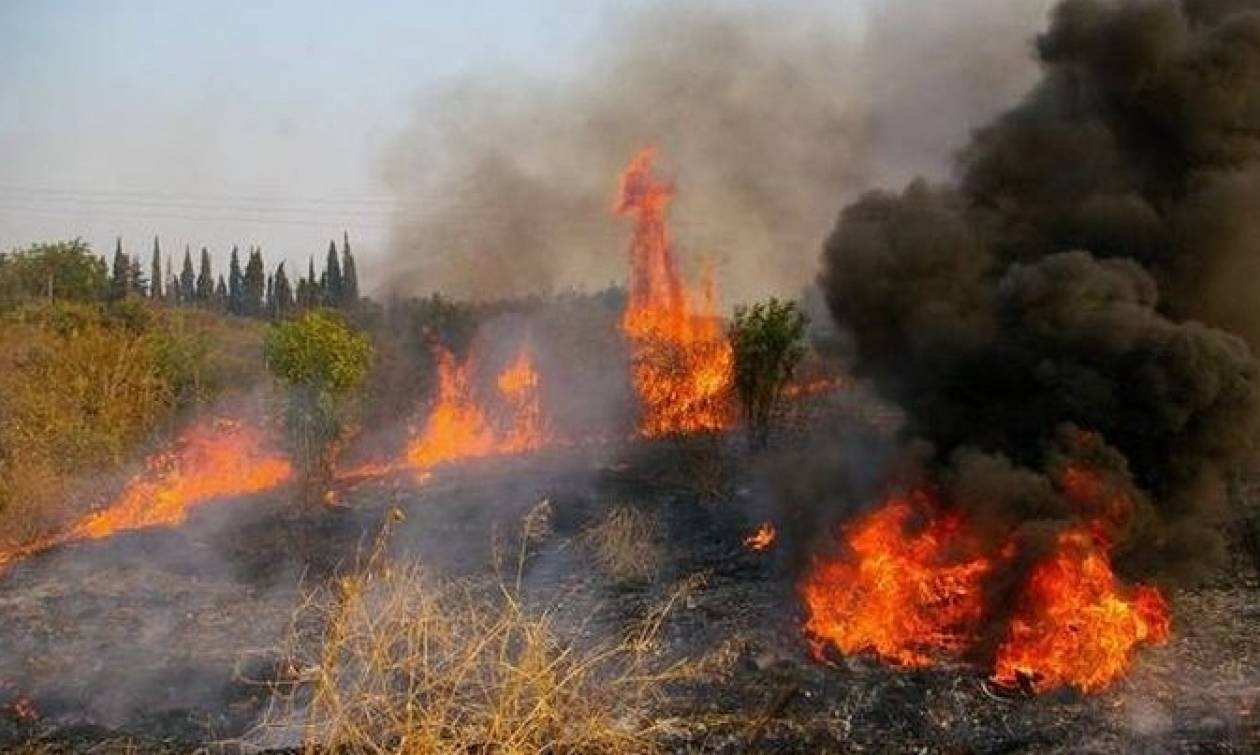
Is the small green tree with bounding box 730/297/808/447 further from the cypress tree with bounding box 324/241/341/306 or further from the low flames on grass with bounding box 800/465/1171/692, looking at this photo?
the cypress tree with bounding box 324/241/341/306

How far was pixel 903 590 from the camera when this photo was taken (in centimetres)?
1340

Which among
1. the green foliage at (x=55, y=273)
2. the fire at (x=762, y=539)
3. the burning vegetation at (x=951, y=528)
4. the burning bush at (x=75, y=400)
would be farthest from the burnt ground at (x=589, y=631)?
the green foliage at (x=55, y=273)

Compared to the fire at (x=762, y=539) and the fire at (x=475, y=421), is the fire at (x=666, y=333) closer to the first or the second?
the fire at (x=475, y=421)

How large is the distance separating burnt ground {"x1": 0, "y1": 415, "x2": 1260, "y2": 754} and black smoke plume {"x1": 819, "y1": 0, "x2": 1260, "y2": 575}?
6.00ft

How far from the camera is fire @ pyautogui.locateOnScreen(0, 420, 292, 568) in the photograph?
2194cm

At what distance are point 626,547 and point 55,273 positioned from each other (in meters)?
55.5

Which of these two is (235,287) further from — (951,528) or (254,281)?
(951,528)

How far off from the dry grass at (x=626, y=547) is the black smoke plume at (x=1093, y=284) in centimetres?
434

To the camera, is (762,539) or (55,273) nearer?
(762,539)

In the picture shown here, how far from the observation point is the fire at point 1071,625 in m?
12.2

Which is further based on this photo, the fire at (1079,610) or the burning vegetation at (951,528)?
the fire at (1079,610)

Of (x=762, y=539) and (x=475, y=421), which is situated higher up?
(x=475, y=421)

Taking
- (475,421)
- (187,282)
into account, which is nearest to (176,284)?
(187,282)

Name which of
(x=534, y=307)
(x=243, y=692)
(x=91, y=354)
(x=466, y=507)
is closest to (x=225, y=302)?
(x=534, y=307)
